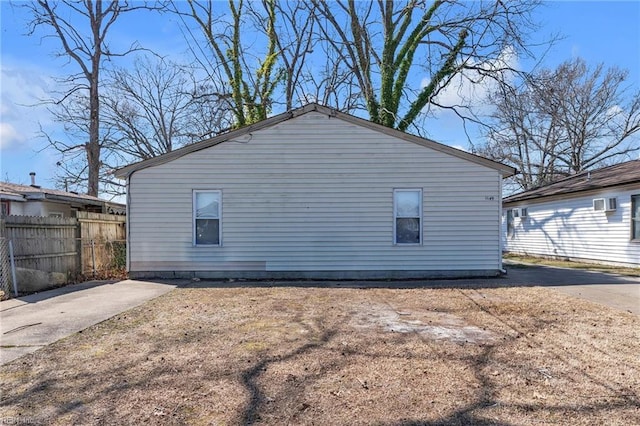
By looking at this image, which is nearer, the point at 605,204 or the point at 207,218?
the point at 207,218

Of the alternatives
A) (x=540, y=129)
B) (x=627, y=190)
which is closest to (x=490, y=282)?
(x=627, y=190)

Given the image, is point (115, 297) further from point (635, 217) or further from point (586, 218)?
point (586, 218)

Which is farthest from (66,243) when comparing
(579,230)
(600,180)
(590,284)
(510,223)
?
(510,223)

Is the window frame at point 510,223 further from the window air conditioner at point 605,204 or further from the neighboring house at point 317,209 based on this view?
the neighboring house at point 317,209

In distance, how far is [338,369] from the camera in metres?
4.06

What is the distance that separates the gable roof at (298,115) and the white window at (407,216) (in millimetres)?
1265

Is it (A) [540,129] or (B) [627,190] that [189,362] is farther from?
(A) [540,129]

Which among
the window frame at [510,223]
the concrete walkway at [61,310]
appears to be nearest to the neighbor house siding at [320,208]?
the concrete walkway at [61,310]

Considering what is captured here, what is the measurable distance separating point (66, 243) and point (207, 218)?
3.47 meters

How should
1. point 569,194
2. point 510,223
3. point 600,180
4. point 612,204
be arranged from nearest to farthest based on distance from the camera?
point 612,204, point 600,180, point 569,194, point 510,223

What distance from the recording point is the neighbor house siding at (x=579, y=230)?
44.0 ft

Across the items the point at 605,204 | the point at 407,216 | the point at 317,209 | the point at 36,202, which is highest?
the point at 36,202

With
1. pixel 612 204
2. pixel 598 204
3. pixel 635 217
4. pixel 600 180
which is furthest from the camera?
pixel 600 180

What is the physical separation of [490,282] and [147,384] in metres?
8.30
